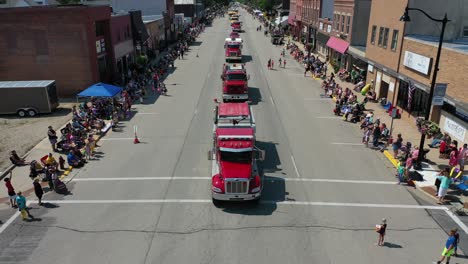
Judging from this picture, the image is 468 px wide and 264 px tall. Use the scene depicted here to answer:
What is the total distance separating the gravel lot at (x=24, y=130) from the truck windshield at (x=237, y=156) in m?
12.3

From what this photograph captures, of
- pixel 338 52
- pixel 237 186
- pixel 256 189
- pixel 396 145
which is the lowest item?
pixel 396 145

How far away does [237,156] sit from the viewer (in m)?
17.2

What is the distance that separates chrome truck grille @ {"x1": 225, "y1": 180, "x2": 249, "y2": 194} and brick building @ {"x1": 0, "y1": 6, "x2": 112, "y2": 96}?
24336mm

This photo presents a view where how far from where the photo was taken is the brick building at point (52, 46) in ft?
110

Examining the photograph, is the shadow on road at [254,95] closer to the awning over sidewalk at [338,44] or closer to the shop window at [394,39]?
the shop window at [394,39]

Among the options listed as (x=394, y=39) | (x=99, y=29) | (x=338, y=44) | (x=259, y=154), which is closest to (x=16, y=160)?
(x=259, y=154)

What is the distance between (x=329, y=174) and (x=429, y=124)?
572 centimetres

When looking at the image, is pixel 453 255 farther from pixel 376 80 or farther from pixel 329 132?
pixel 376 80

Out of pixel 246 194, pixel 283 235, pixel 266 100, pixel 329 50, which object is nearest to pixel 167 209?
pixel 246 194

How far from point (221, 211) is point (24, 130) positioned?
17.9 meters

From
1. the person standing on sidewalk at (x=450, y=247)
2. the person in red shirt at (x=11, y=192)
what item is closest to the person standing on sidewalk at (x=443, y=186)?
the person standing on sidewalk at (x=450, y=247)

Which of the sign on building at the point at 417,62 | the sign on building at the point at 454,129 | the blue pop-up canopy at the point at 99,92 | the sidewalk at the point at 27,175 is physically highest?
the sign on building at the point at 417,62

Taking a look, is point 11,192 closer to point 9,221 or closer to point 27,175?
point 9,221

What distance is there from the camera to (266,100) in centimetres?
3472
